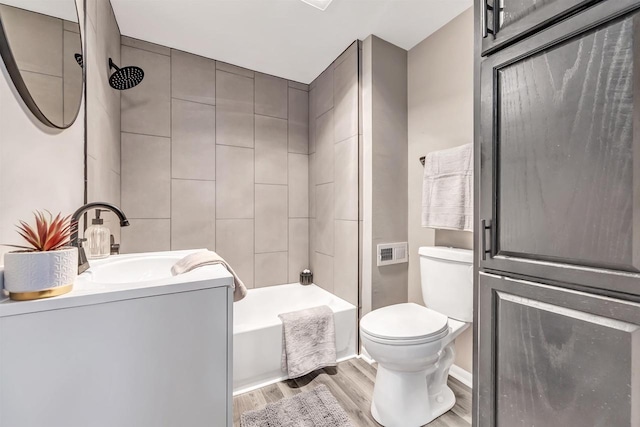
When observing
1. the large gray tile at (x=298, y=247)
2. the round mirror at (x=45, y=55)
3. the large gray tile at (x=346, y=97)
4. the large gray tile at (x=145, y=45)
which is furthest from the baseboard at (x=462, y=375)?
the large gray tile at (x=145, y=45)

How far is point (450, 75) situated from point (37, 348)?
87.4 inches

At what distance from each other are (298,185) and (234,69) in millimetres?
1140

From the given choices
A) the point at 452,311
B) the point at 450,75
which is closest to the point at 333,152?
the point at 450,75

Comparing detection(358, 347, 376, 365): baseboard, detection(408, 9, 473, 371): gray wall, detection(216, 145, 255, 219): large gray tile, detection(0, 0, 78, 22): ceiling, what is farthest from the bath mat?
detection(0, 0, 78, 22): ceiling

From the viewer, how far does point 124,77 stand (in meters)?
1.64

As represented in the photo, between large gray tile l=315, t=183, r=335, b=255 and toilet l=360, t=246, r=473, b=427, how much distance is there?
88 cm

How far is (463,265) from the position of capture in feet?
4.92

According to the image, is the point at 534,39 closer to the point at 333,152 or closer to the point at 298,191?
the point at 333,152

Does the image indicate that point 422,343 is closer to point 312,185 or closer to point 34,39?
point 312,185

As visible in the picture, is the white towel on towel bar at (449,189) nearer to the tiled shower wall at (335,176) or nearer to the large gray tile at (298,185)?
the tiled shower wall at (335,176)

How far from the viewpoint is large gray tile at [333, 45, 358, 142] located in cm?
203

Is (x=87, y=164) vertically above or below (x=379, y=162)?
below

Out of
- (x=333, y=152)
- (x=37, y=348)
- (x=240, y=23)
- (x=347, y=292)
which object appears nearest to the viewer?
(x=37, y=348)

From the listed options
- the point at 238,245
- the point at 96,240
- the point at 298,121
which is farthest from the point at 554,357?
the point at 298,121
